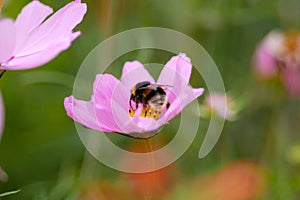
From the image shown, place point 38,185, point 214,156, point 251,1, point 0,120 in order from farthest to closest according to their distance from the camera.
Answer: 1. point 251,1
2. point 214,156
3. point 38,185
4. point 0,120

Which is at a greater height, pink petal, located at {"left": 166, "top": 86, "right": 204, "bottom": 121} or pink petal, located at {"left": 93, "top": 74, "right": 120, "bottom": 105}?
pink petal, located at {"left": 166, "top": 86, "right": 204, "bottom": 121}

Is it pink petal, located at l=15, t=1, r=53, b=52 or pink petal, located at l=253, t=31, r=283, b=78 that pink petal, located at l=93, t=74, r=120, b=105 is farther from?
pink petal, located at l=253, t=31, r=283, b=78

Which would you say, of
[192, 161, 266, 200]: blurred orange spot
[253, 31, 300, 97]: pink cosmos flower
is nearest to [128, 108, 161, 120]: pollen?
[192, 161, 266, 200]: blurred orange spot

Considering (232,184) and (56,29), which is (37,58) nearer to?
(56,29)

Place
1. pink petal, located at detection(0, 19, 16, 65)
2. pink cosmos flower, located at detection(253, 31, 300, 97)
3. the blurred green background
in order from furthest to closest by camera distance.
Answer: pink cosmos flower, located at detection(253, 31, 300, 97) → the blurred green background → pink petal, located at detection(0, 19, 16, 65)

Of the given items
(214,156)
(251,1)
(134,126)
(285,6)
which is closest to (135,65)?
(134,126)

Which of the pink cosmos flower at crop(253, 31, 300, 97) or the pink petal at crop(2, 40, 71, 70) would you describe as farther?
the pink cosmos flower at crop(253, 31, 300, 97)

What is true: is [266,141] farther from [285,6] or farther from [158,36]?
[285,6]
